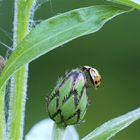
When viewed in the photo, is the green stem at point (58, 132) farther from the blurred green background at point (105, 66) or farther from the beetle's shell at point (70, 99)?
the blurred green background at point (105, 66)

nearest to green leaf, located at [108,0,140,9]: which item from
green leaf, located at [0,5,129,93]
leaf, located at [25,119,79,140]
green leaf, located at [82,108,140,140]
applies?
green leaf, located at [0,5,129,93]

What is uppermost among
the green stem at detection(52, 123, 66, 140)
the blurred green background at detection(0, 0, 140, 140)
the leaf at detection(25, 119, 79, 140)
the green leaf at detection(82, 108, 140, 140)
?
the blurred green background at detection(0, 0, 140, 140)

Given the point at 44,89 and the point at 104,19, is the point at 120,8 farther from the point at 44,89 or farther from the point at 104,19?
the point at 44,89

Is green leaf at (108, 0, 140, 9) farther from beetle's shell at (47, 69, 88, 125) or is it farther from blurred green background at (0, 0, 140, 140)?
blurred green background at (0, 0, 140, 140)

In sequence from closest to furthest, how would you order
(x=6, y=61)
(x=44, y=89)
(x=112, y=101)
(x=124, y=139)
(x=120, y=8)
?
1. (x=120, y=8)
2. (x=6, y=61)
3. (x=124, y=139)
4. (x=44, y=89)
5. (x=112, y=101)

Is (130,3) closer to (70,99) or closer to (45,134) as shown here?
(70,99)

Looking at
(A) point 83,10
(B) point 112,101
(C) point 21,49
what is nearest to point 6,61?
(C) point 21,49
